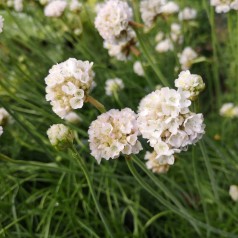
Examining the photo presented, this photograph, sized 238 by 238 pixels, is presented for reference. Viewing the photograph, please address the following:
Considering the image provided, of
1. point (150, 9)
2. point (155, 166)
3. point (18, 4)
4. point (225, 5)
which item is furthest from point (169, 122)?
point (18, 4)

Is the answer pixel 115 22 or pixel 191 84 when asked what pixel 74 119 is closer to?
pixel 115 22

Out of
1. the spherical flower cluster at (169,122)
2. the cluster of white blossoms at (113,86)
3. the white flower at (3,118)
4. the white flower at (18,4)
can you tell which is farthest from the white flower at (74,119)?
the spherical flower cluster at (169,122)

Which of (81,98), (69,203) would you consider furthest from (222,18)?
(81,98)

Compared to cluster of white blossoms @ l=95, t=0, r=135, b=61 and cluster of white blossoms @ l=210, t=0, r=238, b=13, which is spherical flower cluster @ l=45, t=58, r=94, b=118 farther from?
cluster of white blossoms @ l=210, t=0, r=238, b=13

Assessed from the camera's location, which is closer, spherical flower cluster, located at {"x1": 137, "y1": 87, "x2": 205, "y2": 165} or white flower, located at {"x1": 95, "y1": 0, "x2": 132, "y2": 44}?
spherical flower cluster, located at {"x1": 137, "y1": 87, "x2": 205, "y2": 165}

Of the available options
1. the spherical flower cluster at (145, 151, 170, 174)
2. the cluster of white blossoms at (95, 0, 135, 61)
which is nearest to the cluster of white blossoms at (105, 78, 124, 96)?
the cluster of white blossoms at (95, 0, 135, 61)

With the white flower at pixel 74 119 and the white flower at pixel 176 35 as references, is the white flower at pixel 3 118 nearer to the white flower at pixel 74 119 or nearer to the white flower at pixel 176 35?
the white flower at pixel 74 119
